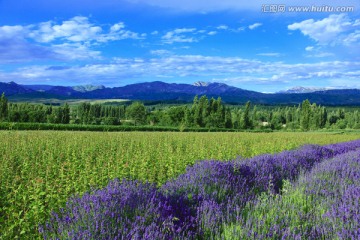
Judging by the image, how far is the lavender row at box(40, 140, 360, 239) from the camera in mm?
2939

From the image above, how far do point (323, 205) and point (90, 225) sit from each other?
290cm

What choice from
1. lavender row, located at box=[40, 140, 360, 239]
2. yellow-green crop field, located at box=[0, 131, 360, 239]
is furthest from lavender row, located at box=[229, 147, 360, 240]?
yellow-green crop field, located at box=[0, 131, 360, 239]

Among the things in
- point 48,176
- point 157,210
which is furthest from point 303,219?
point 48,176

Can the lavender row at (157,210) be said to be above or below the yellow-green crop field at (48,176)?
above

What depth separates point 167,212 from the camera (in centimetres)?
353

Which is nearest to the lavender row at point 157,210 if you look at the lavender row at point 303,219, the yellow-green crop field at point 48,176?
the lavender row at point 303,219

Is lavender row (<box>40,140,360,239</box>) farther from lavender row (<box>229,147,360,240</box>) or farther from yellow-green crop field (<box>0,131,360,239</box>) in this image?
yellow-green crop field (<box>0,131,360,239</box>)

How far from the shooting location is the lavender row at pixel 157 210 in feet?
9.64

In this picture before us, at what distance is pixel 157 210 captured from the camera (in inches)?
135

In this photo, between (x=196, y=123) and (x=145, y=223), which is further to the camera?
(x=196, y=123)

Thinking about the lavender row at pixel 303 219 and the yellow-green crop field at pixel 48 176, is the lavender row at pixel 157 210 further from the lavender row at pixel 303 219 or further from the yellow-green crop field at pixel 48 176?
the yellow-green crop field at pixel 48 176

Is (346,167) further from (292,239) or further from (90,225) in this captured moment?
(90,225)

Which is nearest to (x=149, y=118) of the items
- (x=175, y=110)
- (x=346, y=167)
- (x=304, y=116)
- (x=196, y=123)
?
(x=175, y=110)

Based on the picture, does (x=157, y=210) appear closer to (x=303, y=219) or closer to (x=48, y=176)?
(x=303, y=219)
